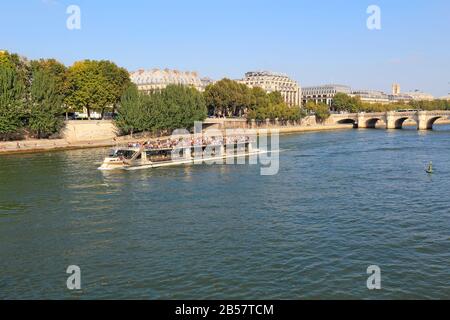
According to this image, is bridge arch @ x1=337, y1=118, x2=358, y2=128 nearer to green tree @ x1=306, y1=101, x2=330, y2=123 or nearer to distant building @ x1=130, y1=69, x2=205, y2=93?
green tree @ x1=306, y1=101, x2=330, y2=123

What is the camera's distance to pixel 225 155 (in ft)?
186

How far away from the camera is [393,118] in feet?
419

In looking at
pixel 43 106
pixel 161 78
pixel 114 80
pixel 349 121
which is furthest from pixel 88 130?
pixel 349 121

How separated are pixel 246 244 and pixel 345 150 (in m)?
47.6

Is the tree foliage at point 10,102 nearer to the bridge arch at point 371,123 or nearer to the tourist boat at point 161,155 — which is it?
the tourist boat at point 161,155

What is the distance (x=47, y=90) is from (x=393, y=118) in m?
91.8

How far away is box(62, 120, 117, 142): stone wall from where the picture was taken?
73.8 meters

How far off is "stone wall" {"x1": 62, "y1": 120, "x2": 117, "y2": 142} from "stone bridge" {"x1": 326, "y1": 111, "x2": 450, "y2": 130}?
7701cm

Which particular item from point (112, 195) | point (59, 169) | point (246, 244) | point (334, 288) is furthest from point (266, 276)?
point (59, 169)

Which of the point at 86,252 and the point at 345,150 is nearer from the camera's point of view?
the point at 86,252

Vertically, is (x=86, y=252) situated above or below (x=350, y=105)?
below

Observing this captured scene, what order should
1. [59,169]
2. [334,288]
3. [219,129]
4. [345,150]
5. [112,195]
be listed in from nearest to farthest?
[334,288] < [112,195] < [59,169] < [345,150] < [219,129]
